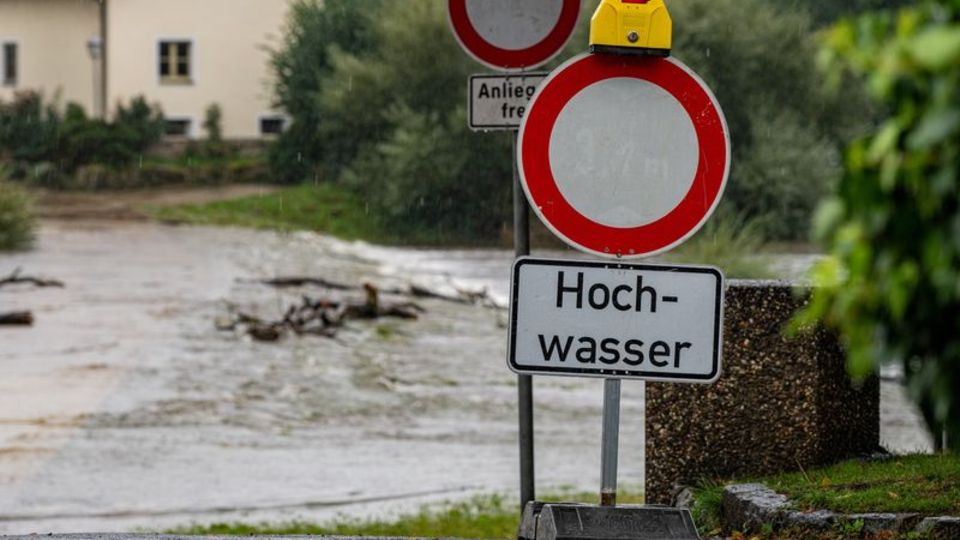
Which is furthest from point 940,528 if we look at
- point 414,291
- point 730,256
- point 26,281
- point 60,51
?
point 60,51

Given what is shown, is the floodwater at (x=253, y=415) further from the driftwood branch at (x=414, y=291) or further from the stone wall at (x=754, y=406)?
the stone wall at (x=754, y=406)

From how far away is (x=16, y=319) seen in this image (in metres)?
20.2

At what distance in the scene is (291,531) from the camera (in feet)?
30.3

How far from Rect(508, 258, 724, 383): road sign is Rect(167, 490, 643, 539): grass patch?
3612mm

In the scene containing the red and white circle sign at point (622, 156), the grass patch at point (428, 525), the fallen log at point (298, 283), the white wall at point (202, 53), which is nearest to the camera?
the red and white circle sign at point (622, 156)

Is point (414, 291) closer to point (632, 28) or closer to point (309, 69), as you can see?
point (632, 28)

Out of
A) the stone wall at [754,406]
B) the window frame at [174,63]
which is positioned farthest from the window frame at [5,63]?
the stone wall at [754,406]

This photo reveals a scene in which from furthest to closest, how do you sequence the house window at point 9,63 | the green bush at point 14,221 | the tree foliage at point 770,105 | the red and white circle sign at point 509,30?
the house window at point 9,63
the tree foliage at point 770,105
the green bush at point 14,221
the red and white circle sign at point 509,30

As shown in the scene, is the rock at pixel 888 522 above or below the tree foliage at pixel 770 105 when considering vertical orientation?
below

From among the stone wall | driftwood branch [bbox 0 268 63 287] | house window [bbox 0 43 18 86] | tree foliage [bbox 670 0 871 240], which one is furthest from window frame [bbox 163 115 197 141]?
the stone wall

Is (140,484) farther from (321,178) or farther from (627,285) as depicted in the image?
(321,178)

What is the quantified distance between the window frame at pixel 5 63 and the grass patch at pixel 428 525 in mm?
55138

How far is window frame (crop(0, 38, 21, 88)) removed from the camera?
63.3 m

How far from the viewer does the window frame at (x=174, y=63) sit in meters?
61.5
